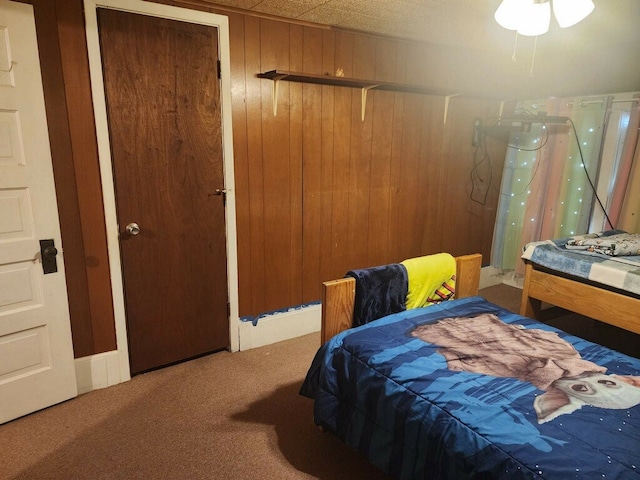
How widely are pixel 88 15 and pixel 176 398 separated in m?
2.08

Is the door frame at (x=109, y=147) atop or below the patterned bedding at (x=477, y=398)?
atop

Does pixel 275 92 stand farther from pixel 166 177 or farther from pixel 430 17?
pixel 430 17

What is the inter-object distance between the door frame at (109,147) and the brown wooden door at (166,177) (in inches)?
1.3

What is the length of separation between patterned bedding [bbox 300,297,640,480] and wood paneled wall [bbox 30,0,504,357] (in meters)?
1.22

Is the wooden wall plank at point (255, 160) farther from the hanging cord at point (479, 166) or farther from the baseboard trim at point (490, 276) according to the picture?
the baseboard trim at point (490, 276)

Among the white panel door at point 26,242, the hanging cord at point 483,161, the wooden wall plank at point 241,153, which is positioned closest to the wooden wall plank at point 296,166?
the wooden wall plank at point 241,153

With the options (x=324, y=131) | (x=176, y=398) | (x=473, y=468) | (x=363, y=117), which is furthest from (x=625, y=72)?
(x=176, y=398)

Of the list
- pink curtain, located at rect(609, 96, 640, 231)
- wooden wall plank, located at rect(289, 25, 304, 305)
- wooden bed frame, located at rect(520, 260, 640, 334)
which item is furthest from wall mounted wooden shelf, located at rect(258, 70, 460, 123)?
wooden bed frame, located at rect(520, 260, 640, 334)

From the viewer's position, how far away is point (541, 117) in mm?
3555

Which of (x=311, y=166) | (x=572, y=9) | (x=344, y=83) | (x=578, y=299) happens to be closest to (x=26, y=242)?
(x=311, y=166)

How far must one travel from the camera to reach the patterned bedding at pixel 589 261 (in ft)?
7.48

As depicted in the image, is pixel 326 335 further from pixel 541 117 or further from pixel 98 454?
pixel 541 117

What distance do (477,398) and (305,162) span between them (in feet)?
6.60

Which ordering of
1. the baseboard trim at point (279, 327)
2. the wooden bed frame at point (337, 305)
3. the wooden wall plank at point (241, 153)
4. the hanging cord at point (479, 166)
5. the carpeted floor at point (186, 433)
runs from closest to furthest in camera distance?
the carpeted floor at point (186, 433)
the wooden bed frame at point (337, 305)
the wooden wall plank at point (241, 153)
the baseboard trim at point (279, 327)
the hanging cord at point (479, 166)
